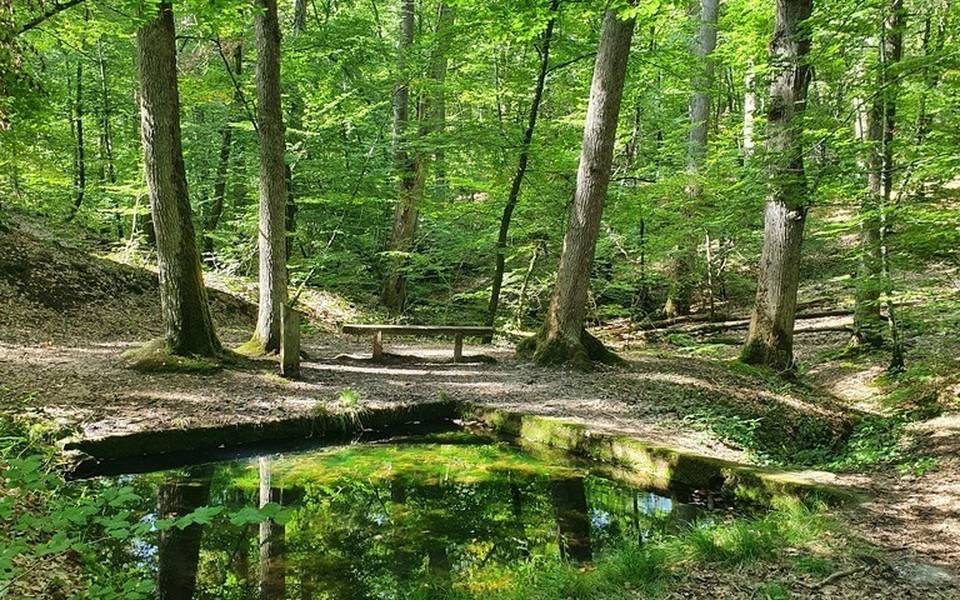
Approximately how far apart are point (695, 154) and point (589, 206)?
5.91m

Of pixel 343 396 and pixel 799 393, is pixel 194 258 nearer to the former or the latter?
pixel 343 396

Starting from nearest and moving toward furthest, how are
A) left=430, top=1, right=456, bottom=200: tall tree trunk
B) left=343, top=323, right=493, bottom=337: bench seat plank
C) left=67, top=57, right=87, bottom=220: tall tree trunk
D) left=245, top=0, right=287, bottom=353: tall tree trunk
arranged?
left=245, top=0, right=287, bottom=353: tall tree trunk, left=343, top=323, right=493, bottom=337: bench seat plank, left=430, top=1, right=456, bottom=200: tall tree trunk, left=67, top=57, right=87, bottom=220: tall tree trunk

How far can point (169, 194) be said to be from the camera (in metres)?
8.08

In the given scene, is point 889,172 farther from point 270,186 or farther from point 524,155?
point 270,186

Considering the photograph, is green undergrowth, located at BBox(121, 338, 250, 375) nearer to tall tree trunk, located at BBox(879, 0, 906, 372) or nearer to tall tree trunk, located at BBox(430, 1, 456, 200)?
tall tree trunk, located at BBox(430, 1, 456, 200)

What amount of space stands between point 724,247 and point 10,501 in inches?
579

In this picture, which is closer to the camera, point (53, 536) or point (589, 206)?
point (53, 536)

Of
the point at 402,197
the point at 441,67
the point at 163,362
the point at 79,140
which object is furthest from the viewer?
the point at 79,140

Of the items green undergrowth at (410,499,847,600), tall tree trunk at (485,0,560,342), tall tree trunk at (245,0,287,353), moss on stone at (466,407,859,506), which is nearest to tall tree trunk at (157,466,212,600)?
green undergrowth at (410,499,847,600)

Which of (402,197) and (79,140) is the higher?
(79,140)

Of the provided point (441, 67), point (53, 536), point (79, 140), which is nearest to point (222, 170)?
point (79, 140)

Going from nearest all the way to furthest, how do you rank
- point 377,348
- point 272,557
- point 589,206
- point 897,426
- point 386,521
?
point 272,557 < point 386,521 < point 897,426 < point 589,206 < point 377,348

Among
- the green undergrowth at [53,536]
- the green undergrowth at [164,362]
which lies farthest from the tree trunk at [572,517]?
the green undergrowth at [164,362]

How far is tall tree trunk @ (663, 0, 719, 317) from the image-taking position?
1391 cm
